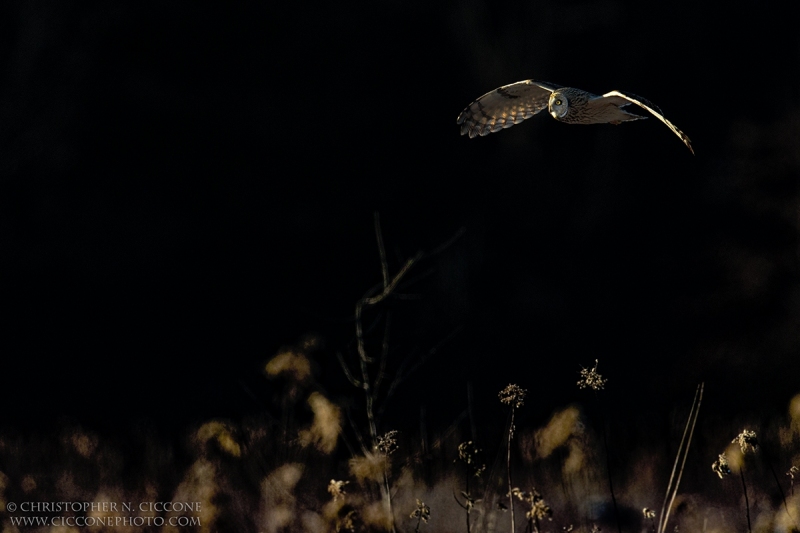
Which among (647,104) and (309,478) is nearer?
(647,104)

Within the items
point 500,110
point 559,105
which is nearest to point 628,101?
point 559,105

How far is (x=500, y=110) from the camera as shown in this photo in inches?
142

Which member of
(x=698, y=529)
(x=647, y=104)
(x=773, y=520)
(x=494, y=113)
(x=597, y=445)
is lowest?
(x=597, y=445)

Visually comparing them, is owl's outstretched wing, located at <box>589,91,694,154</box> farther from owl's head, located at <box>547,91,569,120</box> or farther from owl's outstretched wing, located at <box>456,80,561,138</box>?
owl's outstretched wing, located at <box>456,80,561,138</box>

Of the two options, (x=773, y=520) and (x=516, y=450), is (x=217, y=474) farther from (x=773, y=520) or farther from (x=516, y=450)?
(x=773, y=520)

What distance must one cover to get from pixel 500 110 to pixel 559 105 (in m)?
0.70

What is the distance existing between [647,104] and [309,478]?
Answer: 1959 mm

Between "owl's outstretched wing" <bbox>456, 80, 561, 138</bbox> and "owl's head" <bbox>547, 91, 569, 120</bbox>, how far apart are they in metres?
0.58

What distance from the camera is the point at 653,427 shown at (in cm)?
412

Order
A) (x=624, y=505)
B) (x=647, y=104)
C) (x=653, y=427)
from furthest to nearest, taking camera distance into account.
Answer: (x=653, y=427) → (x=624, y=505) → (x=647, y=104)

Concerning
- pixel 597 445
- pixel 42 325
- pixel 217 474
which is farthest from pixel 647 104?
pixel 42 325

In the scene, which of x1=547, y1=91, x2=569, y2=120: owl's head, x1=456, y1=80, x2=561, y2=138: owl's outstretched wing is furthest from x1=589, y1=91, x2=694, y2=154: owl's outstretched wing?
x1=456, y1=80, x2=561, y2=138: owl's outstretched wing

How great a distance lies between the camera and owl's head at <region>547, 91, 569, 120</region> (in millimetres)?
2891

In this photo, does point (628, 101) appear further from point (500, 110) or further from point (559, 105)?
point (500, 110)
